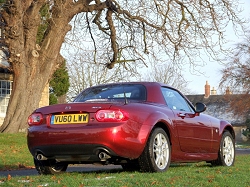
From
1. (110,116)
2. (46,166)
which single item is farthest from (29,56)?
(110,116)

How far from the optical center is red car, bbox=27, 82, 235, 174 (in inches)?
295

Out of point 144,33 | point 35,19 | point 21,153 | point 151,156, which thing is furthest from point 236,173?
point 144,33

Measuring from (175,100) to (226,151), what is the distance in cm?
164

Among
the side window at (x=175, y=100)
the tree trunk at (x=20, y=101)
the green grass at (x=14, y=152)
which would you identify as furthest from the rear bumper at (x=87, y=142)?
the tree trunk at (x=20, y=101)

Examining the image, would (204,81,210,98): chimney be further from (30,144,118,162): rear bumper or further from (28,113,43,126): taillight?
(30,144,118,162): rear bumper

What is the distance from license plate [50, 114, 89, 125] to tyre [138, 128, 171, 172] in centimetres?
98

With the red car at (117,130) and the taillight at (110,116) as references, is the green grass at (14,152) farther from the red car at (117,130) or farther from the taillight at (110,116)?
the taillight at (110,116)

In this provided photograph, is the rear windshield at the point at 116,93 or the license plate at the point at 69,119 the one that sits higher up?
the rear windshield at the point at 116,93

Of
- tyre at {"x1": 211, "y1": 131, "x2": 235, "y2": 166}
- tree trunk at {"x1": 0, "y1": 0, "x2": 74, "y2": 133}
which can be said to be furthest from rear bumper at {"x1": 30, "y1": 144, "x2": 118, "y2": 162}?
tree trunk at {"x1": 0, "y1": 0, "x2": 74, "y2": 133}

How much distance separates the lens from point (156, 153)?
8094 millimetres

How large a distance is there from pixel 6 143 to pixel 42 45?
421 cm

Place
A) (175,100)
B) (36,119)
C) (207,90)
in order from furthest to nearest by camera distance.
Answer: (207,90)
(175,100)
(36,119)

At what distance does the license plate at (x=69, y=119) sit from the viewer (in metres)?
7.60

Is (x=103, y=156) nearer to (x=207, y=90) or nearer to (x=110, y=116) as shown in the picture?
(x=110, y=116)
